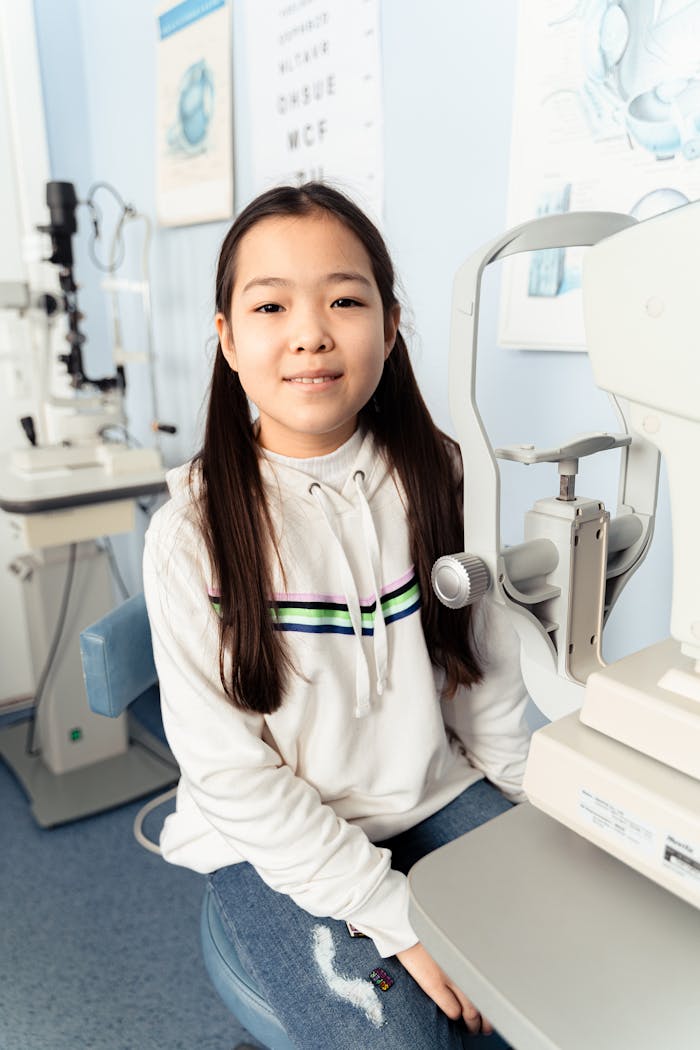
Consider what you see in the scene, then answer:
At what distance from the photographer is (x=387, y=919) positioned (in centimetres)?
74

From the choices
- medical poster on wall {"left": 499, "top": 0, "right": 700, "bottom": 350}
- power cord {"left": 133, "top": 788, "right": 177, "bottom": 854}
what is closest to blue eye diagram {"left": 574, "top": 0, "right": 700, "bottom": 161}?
medical poster on wall {"left": 499, "top": 0, "right": 700, "bottom": 350}

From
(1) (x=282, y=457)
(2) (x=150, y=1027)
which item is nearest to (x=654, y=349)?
(1) (x=282, y=457)

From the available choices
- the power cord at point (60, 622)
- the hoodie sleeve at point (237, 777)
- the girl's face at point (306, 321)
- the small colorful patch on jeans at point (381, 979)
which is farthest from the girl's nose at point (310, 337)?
the power cord at point (60, 622)

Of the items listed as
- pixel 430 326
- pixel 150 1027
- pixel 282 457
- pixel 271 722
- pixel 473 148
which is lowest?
pixel 150 1027

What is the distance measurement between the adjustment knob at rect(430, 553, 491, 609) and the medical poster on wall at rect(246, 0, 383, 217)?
2.83ft

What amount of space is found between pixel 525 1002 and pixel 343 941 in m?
0.35

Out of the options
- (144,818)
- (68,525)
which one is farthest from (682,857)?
(144,818)

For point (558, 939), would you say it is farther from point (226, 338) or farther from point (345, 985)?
point (226, 338)

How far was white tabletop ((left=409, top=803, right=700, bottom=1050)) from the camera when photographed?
16.4 inches

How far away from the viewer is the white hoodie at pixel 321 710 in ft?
2.52

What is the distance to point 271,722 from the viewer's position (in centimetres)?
83

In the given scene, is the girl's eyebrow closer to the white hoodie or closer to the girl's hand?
the white hoodie

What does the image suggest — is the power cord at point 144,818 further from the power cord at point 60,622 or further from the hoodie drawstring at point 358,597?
the hoodie drawstring at point 358,597

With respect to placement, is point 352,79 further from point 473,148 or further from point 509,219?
point 509,219
